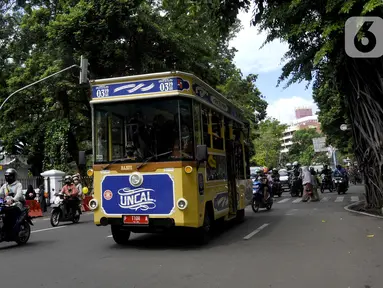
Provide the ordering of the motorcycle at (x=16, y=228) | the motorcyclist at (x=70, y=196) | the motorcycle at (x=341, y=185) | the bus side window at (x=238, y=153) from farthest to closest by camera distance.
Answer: the motorcycle at (x=341, y=185), the motorcyclist at (x=70, y=196), the bus side window at (x=238, y=153), the motorcycle at (x=16, y=228)

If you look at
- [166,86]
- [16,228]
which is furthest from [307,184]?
[16,228]

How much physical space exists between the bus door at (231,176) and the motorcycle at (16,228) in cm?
472

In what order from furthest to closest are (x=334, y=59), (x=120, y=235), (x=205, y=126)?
(x=334, y=59), (x=120, y=235), (x=205, y=126)

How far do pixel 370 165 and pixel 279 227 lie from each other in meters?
4.28

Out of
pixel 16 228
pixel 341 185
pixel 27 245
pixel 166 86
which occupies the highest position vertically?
pixel 166 86

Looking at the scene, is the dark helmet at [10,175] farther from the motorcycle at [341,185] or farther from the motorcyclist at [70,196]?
the motorcycle at [341,185]

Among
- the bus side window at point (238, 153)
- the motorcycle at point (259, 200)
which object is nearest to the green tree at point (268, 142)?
the motorcycle at point (259, 200)

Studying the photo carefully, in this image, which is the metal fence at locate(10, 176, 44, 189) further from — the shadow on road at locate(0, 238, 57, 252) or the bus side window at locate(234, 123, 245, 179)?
the bus side window at locate(234, 123, 245, 179)

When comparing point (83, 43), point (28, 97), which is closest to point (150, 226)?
point (83, 43)

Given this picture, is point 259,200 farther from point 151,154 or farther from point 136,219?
point 136,219

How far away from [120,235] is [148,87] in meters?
3.11

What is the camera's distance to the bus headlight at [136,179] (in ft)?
25.8

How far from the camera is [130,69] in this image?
21.8 metres

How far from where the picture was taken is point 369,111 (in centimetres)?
1229
